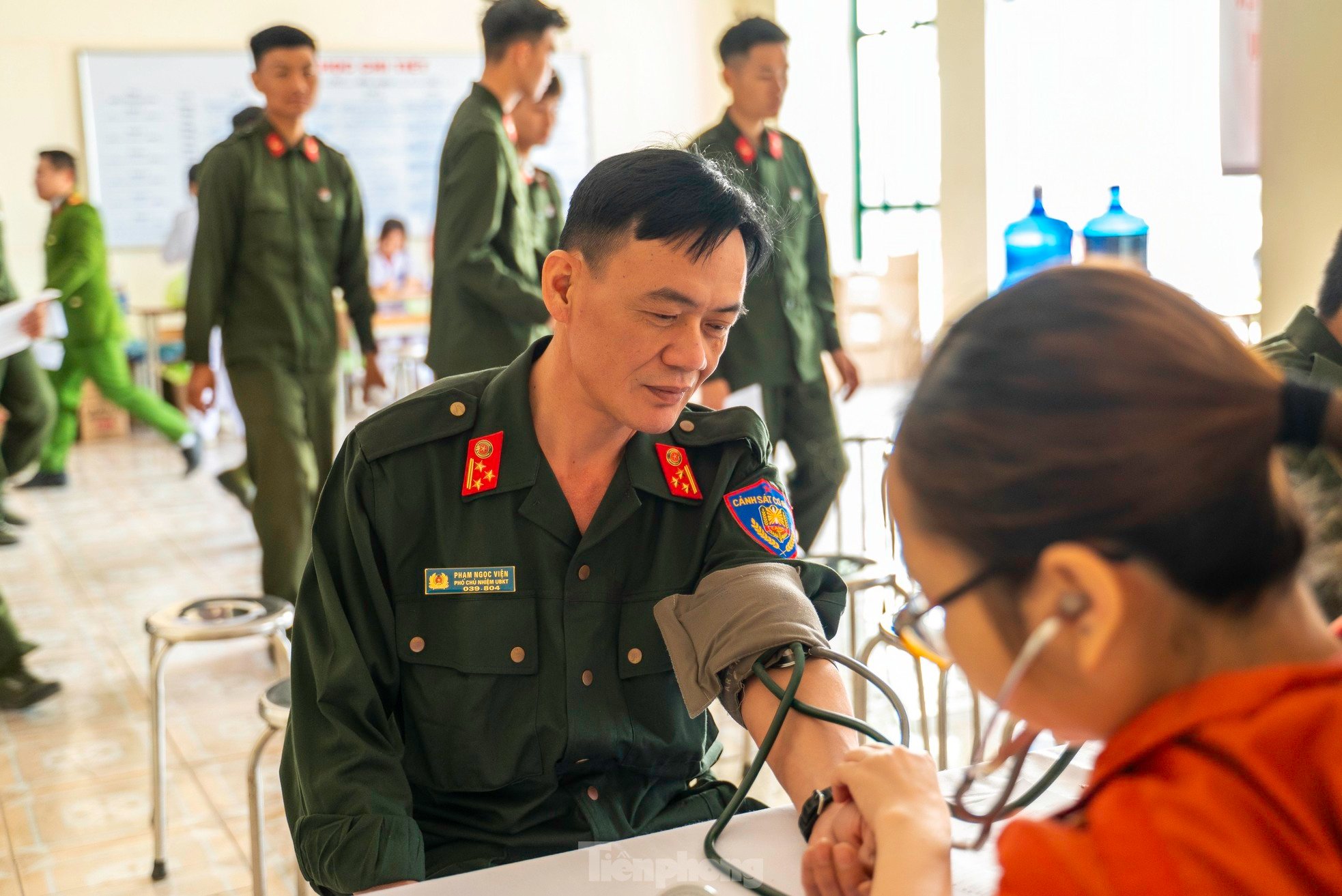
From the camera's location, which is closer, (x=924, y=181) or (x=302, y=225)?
(x=302, y=225)

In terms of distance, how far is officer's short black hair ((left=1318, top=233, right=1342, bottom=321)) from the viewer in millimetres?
1610

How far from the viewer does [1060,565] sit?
0.60m

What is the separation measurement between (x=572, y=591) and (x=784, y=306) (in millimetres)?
2267

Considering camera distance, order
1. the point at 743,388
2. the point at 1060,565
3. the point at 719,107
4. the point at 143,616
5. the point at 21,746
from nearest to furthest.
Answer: the point at 1060,565
the point at 21,746
the point at 743,388
the point at 143,616
the point at 719,107

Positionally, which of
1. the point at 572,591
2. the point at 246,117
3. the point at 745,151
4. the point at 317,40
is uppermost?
the point at 317,40

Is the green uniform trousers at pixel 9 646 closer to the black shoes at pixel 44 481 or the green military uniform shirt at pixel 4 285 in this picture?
the green military uniform shirt at pixel 4 285

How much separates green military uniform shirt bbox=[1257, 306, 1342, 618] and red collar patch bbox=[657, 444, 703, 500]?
1.89 feet

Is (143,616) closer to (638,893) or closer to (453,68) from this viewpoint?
(638,893)

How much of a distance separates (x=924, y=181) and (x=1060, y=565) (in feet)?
26.3

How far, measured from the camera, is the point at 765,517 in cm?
128

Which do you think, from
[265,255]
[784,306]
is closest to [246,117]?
[265,255]

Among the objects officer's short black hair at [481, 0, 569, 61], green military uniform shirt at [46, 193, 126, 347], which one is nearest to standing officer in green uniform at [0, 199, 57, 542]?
green military uniform shirt at [46, 193, 126, 347]

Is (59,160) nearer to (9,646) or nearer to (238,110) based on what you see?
(238,110)

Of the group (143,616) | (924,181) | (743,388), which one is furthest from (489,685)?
(924,181)
